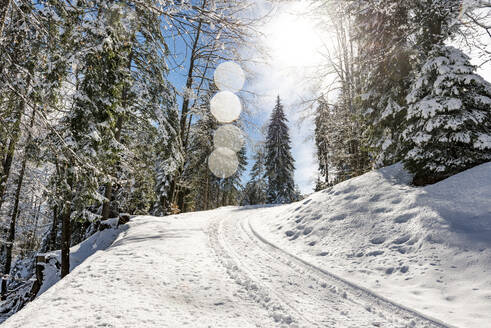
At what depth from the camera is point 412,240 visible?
4.96 m

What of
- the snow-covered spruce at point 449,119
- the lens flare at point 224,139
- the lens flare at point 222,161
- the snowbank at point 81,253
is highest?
the lens flare at point 224,139

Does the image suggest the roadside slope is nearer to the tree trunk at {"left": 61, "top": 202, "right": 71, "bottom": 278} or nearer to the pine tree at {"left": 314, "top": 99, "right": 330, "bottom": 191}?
the tree trunk at {"left": 61, "top": 202, "right": 71, "bottom": 278}

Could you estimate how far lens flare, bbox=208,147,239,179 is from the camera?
24.4 m

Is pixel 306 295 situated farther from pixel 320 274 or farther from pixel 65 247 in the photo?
pixel 65 247

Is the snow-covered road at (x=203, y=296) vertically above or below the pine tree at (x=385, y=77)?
below

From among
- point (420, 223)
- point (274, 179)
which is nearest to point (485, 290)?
point (420, 223)

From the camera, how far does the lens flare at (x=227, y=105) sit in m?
12.6

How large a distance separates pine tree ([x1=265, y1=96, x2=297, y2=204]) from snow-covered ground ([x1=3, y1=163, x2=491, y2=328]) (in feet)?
68.2

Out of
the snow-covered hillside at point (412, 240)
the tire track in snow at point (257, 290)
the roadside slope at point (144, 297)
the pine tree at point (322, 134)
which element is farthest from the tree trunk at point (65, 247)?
the pine tree at point (322, 134)

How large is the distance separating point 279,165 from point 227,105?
657 inches

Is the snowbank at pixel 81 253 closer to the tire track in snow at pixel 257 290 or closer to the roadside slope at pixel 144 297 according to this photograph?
the roadside slope at pixel 144 297

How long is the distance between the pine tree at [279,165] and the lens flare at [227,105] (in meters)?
15.7

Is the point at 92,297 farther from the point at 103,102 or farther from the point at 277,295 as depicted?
the point at 103,102

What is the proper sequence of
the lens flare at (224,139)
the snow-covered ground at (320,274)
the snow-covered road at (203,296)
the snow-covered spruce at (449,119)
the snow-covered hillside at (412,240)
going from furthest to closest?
the lens flare at (224,139) → the snow-covered spruce at (449,119) → the snow-covered hillside at (412,240) → the snow-covered ground at (320,274) → the snow-covered road at (203,296)
